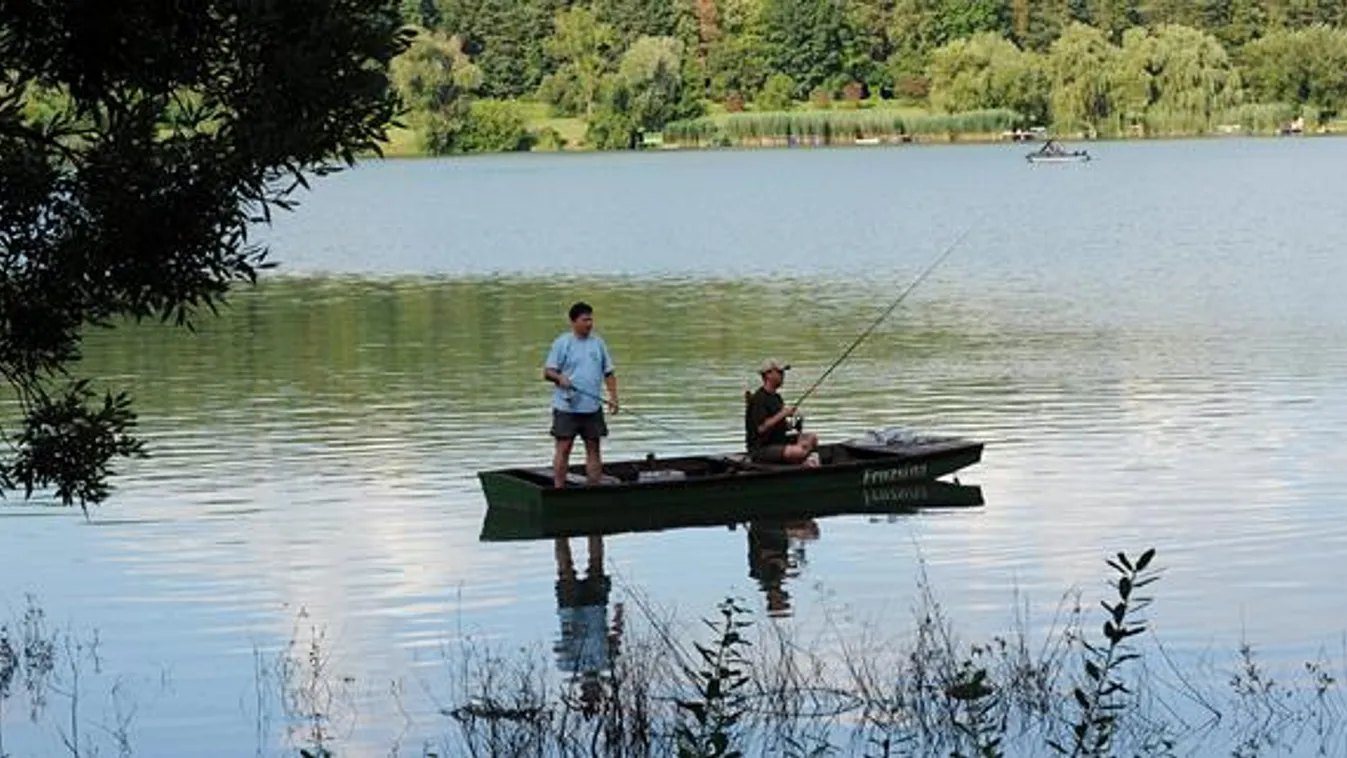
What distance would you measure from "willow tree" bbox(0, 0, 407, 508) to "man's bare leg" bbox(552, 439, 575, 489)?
1103 centimetres

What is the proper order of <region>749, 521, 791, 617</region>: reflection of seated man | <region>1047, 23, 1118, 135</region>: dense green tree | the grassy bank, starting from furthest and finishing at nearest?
the grassy bank, <region>1047, 23, 1118, 135</region>: dense green tree, <region>749, 521, 791, 617</region>: reflection of seated man

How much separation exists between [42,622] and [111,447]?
7.39 m

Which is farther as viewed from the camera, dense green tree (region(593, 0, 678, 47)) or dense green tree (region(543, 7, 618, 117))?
dense green tree (region(593, 0, 678, 47))

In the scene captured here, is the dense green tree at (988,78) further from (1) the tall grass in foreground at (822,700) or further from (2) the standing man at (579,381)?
(1) the tall grass in foreground at (822,700)

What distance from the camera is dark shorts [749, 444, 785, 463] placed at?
2289 cm

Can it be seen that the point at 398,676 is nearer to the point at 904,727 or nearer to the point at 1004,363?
the point at 904,727

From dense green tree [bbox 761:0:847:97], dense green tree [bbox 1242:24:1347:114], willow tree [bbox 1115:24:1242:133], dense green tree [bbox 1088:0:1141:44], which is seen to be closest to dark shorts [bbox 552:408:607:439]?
willow tree [bbox 1115:24:1242:133]

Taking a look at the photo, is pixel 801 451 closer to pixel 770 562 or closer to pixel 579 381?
pixel 579 381

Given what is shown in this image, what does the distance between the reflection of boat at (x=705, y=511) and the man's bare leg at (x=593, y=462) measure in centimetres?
35

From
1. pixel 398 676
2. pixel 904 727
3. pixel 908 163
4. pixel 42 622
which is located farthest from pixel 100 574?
pixel 908 163

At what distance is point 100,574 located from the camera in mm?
20188

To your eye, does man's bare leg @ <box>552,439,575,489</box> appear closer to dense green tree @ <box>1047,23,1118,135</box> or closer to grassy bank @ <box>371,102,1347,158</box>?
dense green tree @ <box>1047,23,1118,135</box>

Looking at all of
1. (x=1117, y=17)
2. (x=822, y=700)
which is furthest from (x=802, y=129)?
(x=822, y=700)

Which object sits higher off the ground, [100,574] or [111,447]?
[111,447]
